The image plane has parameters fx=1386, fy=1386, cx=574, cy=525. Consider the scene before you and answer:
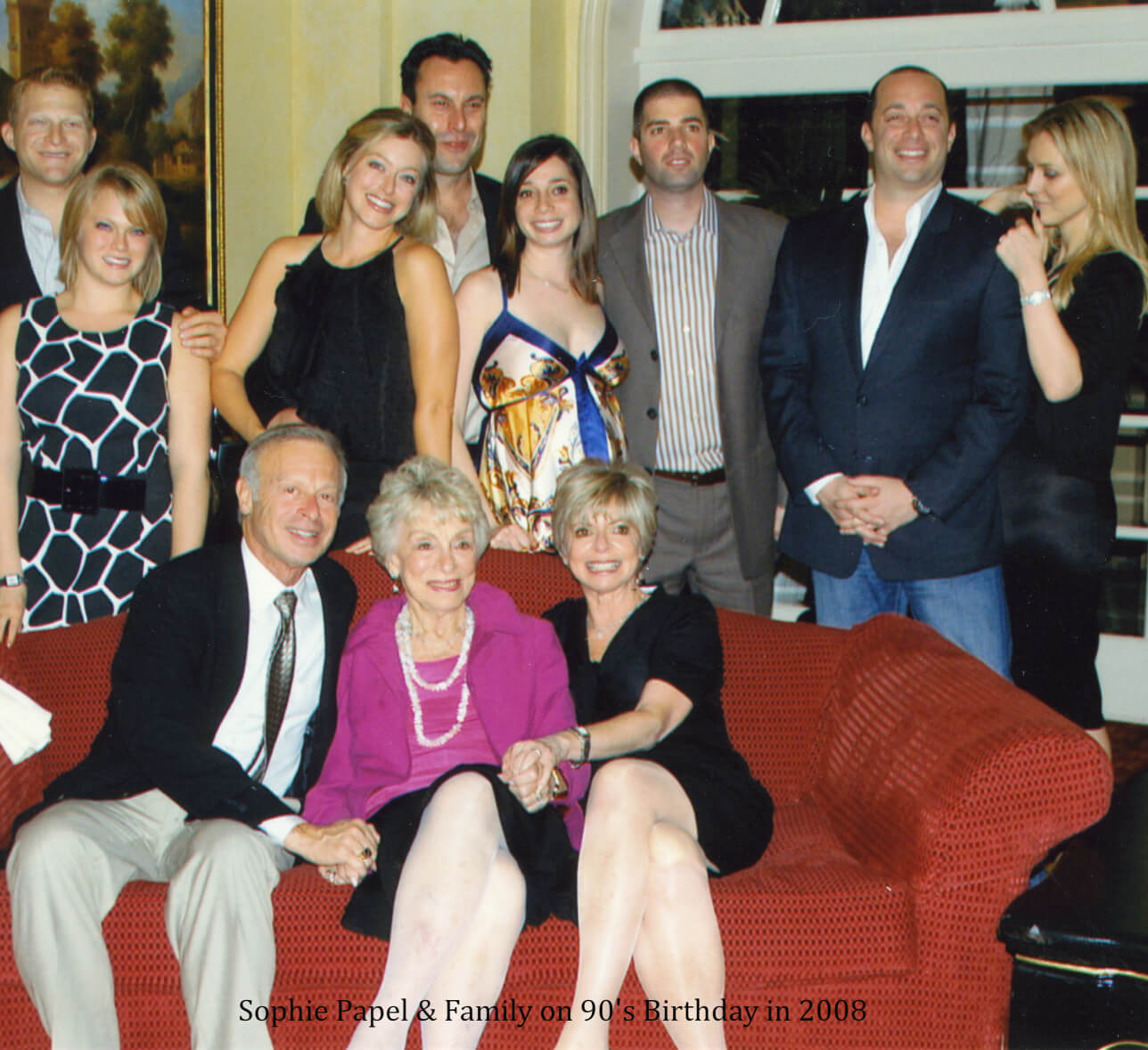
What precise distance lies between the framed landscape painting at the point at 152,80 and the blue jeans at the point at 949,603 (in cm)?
194

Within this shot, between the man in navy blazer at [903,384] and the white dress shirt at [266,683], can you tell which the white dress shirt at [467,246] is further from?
the white dress shirt at [266,683]

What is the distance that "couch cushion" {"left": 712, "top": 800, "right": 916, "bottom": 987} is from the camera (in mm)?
2223

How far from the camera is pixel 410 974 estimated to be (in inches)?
82.9

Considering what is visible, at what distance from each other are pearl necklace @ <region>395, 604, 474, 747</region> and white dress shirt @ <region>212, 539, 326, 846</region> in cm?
15

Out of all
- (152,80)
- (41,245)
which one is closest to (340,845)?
(41,245)

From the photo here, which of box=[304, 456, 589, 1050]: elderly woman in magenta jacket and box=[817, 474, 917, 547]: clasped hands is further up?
box=[817, 474, 917, 547]: clasped hands

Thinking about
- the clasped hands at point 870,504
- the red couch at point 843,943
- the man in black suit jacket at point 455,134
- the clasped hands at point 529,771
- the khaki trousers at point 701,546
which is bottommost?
the red couch at point 843,943

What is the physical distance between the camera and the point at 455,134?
3314 mm

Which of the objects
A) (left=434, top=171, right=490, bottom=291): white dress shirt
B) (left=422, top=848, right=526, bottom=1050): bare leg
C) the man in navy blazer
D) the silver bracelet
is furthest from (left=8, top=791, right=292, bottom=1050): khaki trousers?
(left=434, top=171, right=490, bottom=291): white dress shirt

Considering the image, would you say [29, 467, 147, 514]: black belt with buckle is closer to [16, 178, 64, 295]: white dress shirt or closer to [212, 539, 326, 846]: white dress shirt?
[212, 539, 326, 846]: white dress shirt

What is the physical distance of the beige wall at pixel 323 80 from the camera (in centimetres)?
411

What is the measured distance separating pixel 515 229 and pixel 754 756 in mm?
1242

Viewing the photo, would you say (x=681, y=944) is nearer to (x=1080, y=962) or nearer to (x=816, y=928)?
(x=816, y=928)

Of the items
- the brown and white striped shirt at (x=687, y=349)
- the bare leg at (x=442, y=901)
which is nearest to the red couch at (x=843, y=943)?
the bare leg at (x=442, y=901)
